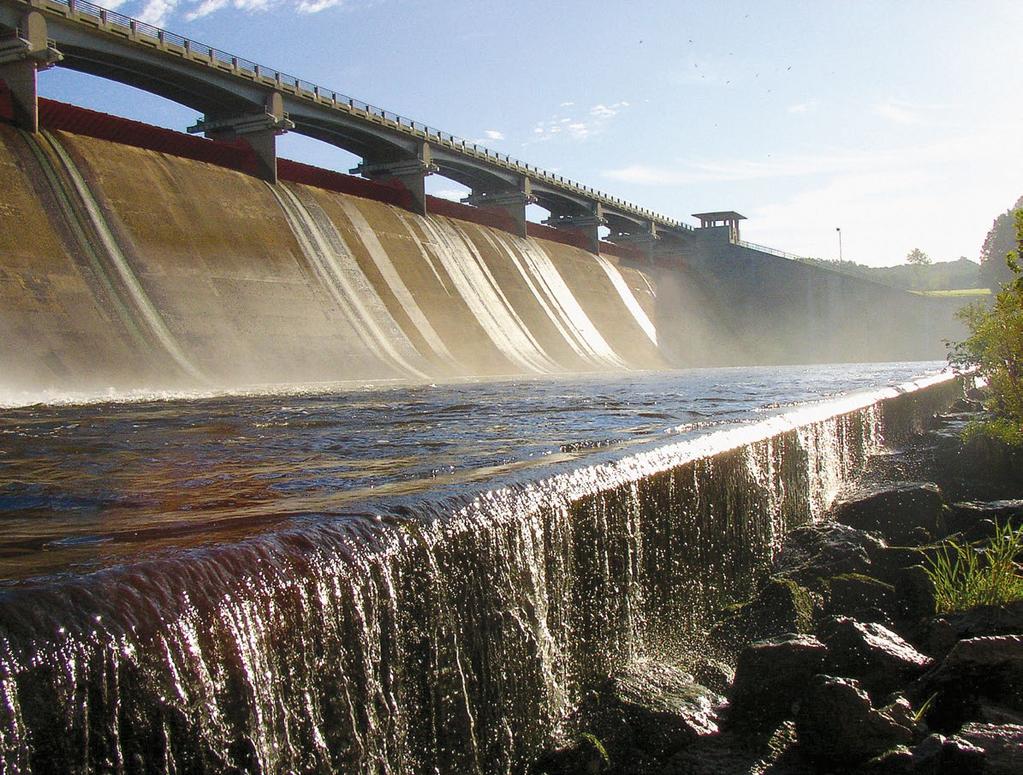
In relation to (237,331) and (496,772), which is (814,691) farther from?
(237,331)

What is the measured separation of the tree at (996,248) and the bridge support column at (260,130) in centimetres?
7912

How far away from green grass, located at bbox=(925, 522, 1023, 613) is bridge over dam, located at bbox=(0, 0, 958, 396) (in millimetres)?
15366

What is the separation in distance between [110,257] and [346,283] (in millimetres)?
7636

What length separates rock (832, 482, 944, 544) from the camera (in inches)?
345

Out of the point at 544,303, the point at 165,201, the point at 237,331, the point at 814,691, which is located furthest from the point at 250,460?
the point at 544,303

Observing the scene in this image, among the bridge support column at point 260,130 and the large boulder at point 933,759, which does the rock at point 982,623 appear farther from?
the bridge support column at point 260,130

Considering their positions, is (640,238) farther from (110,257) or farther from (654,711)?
(654,711)

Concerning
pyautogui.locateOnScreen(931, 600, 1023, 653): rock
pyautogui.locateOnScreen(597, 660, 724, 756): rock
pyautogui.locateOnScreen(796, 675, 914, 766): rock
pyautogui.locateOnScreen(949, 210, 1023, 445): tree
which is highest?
pyautogui.locateOnScreen(949, 210, 1023, 445): tree

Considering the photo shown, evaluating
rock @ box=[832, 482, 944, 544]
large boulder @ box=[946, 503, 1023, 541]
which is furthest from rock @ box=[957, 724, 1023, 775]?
rock @ box=[832, 482, 944, 544]

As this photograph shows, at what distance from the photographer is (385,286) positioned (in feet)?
91.6

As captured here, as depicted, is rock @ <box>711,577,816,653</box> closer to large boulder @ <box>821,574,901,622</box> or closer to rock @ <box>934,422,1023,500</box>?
large boulder @ <box>821,574,901,622</box>

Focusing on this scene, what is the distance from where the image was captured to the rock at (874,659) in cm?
521

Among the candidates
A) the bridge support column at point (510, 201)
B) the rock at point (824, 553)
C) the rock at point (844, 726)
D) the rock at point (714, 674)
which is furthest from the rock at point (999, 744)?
the bridge support column at point (510, 201)

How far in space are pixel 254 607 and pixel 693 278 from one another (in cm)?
5779
